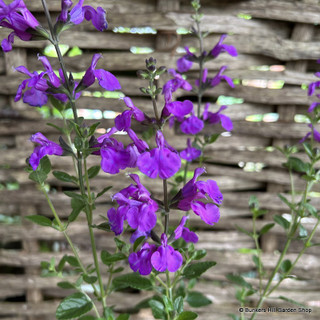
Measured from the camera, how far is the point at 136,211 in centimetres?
62

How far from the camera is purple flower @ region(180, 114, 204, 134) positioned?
0.92 meters

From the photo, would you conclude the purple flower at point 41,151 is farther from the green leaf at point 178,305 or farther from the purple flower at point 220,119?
the purple flower at point 220,119

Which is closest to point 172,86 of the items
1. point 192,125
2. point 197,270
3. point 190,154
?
point 192,125

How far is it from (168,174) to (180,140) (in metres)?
0.68

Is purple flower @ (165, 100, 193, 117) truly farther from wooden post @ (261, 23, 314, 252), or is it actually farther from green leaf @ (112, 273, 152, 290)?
wooden post @ (261, 23, 314, 252)

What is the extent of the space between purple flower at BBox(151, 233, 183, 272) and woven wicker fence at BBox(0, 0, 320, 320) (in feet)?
2.04

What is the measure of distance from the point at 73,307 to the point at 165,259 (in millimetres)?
292

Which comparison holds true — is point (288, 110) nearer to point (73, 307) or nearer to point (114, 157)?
point (114, 157)

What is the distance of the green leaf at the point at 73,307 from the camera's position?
74 centimetres

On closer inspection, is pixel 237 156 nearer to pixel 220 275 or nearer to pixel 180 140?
pixel 180 140

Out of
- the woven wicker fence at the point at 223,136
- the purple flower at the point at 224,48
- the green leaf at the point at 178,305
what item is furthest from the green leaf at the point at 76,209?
the purple flower at the point at 224,48

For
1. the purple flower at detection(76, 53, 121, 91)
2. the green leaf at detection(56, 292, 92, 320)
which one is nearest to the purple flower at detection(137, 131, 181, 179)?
the purple flower at detection(76, 53, 121, 91)

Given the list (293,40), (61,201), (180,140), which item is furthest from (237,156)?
(61,201)

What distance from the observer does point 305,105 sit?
1263 mm
